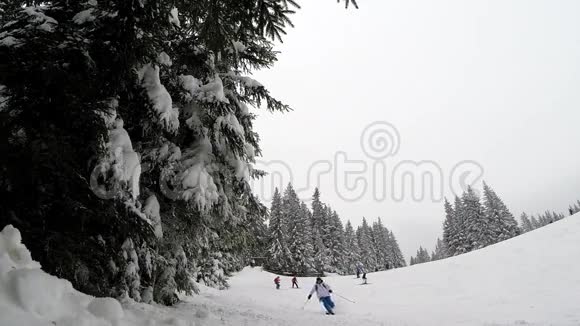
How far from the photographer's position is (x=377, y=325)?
988 cm

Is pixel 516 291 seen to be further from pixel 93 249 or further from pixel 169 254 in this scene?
pixel 93 249

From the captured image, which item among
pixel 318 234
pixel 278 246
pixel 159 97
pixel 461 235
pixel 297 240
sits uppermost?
pixel 461 235

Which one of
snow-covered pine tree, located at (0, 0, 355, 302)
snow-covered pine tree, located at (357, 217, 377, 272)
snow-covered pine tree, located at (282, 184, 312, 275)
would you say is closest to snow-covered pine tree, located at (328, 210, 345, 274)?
snow-covered pine tree, located at (282, 184, 312, 275)

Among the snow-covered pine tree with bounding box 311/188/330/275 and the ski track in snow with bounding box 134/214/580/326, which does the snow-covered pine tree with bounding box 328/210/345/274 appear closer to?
the snow-covered pine tree with bounding box 311/188/330/275

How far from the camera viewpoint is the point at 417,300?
1884cm

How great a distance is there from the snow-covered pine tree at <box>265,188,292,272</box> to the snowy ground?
70.1 ft

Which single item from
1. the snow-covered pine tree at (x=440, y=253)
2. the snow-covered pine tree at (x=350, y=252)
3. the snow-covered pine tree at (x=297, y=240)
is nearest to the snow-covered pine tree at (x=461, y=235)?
the snow-covered pine tree at (x=440, y=253)

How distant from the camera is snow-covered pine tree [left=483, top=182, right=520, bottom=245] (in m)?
57.2

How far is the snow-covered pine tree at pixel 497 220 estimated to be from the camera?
188 feet

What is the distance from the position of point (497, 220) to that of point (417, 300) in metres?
49.2

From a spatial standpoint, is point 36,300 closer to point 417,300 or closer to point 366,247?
point 417,300

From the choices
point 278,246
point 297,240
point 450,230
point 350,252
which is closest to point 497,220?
point 450,230

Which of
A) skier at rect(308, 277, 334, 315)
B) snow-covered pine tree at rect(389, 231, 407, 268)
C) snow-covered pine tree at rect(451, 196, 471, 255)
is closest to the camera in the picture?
skier at rect(308, 277, 334, 315)

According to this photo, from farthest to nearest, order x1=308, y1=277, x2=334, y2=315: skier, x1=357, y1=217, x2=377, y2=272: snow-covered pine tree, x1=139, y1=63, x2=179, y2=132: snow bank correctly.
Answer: x1=357, y1=217, x2=377, y2=272: snow-covered pine tree
x1=308, y1=277, x2=334, y2=315: skier
x1=139, y1=63, x2=179, y2=132: snow bank
